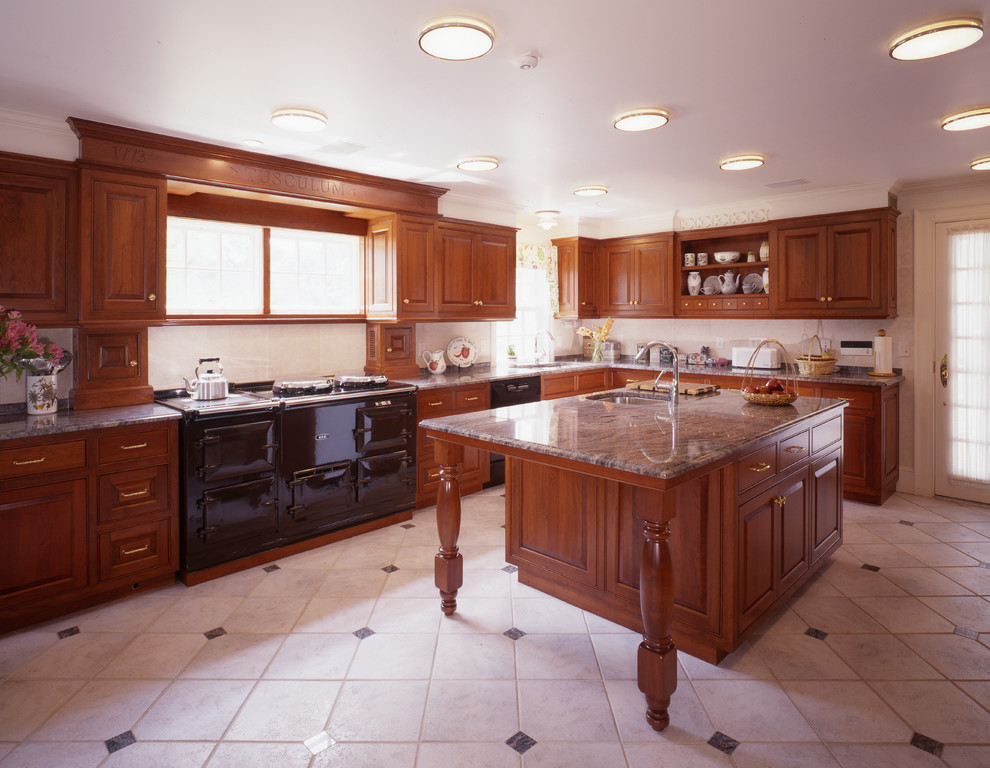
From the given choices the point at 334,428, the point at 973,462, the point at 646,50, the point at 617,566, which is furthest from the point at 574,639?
the point at 973,462

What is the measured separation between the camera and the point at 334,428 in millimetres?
3844

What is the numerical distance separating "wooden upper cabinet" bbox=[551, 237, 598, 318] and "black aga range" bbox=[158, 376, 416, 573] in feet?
8.90

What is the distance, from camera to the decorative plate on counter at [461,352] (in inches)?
216

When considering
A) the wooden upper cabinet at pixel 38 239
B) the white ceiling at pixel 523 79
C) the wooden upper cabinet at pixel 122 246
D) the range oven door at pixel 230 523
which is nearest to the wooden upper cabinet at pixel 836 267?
the white ceiling at pixel 523 79

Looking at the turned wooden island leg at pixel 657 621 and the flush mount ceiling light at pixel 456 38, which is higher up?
the flush mount ceiling light at pixel 456 38

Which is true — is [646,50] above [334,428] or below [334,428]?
above

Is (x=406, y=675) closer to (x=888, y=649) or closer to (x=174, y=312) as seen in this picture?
(x=888, y=649)

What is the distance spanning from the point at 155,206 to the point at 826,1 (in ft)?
11.3

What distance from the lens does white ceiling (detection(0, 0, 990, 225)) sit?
2.12 m

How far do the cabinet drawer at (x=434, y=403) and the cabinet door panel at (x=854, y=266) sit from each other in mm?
3346

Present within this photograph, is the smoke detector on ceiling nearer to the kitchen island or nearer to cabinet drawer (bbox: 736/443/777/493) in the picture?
the kitchen island

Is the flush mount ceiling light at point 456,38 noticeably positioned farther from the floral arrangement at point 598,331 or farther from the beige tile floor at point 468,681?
the floral arrangement at point 598,331

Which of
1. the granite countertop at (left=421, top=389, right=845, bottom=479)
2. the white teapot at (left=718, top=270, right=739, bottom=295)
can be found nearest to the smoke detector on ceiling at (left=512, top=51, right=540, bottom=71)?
the granite countertop at (left=421, top=389, right=845, bottom=479)

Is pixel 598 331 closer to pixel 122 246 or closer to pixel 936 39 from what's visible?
pixel 936 39
